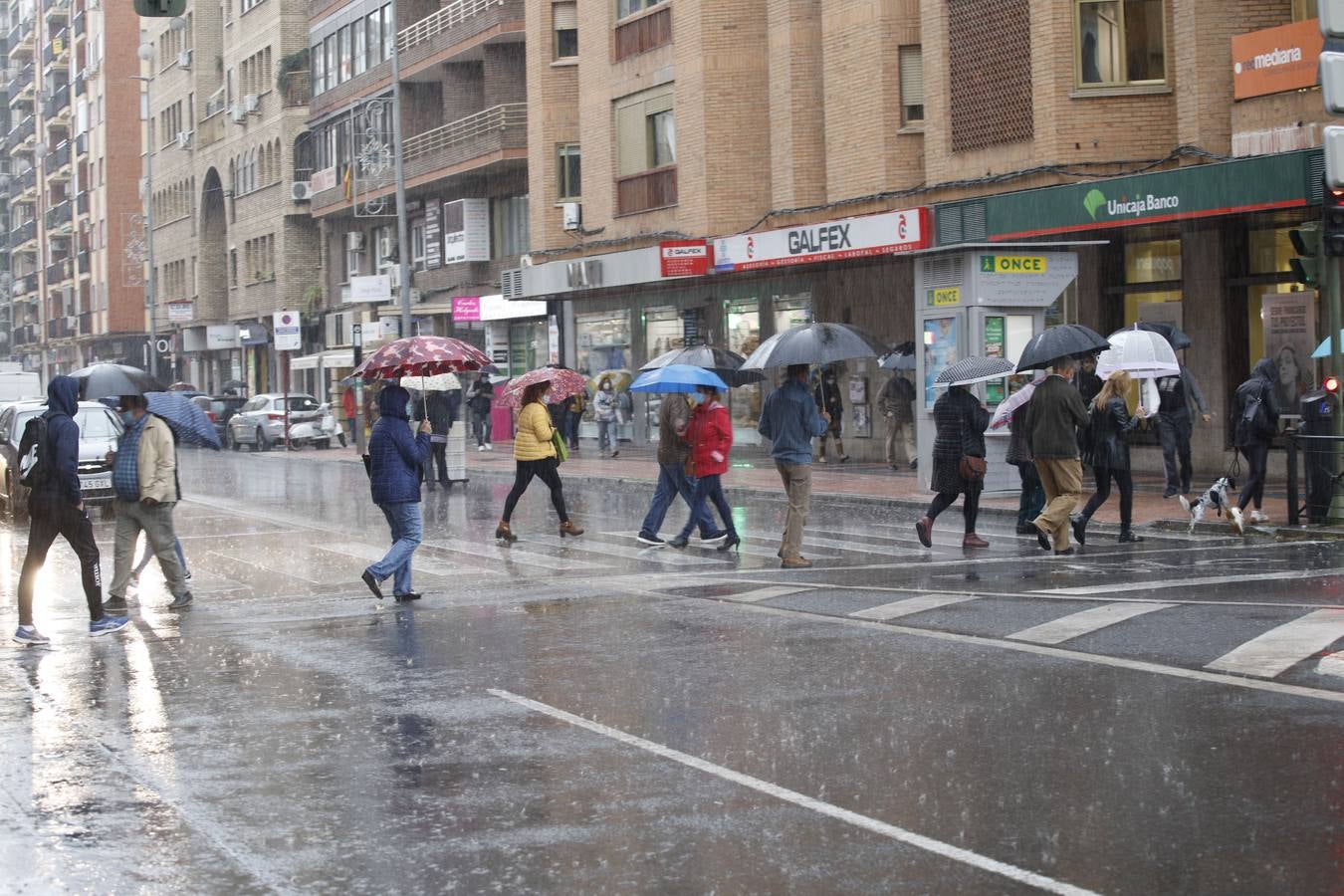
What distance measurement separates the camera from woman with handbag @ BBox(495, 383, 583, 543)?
18.7m

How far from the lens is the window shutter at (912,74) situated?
95.2 feet

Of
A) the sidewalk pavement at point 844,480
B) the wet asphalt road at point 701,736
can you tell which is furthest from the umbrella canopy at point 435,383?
the wet asphalt road at point 701,736

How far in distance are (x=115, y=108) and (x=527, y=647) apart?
287 feet

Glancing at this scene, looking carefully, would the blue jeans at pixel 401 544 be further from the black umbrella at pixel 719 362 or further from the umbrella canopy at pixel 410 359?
the black umbrella at pixel 719 362

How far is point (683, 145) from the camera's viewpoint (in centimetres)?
3522

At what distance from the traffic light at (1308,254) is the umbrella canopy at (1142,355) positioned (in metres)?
1.61

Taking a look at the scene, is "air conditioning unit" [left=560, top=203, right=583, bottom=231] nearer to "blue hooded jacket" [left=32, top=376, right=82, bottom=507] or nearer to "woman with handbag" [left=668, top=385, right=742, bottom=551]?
"woman with handbag" [left=668, top=385, right=742, bottom=551]

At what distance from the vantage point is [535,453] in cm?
1869

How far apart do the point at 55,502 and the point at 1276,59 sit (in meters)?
16.7

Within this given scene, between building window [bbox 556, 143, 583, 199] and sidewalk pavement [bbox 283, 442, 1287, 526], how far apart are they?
19.6ft

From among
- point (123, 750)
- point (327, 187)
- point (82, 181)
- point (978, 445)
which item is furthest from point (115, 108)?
point (123, 750)

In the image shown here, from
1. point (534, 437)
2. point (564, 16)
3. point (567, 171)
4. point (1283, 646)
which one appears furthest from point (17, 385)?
point (1283, 646)

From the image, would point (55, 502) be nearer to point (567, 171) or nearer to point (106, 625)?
point (106, 625)

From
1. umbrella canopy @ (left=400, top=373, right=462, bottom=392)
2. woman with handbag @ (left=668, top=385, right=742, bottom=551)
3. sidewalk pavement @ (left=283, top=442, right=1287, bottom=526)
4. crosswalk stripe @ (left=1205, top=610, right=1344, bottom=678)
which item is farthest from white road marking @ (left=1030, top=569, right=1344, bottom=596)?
umbrella canopy @ (left=400, top=373, right=462, bottom=392)
